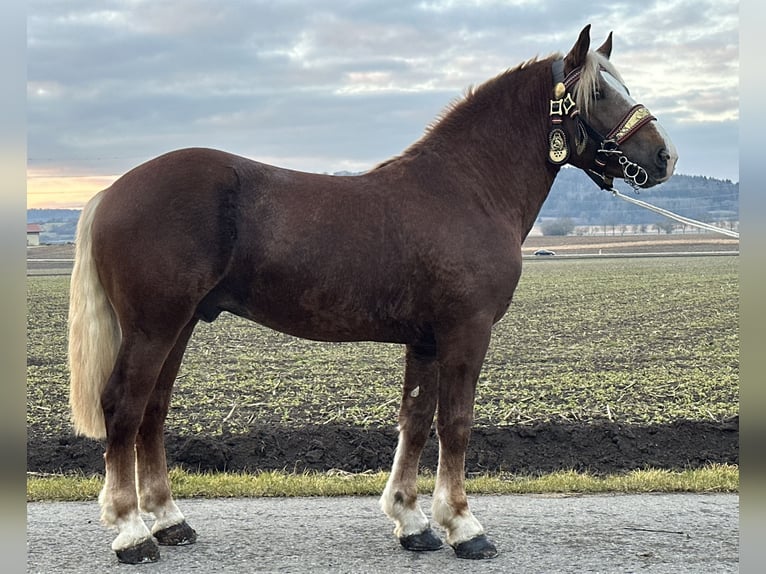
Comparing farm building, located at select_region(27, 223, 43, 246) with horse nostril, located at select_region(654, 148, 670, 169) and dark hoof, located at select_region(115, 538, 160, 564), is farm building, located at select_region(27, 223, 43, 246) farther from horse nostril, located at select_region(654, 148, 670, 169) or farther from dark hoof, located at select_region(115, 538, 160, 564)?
horse nostril, located at select_region(654, 148, 670, 169)

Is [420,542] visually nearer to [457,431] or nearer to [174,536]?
[457,431]

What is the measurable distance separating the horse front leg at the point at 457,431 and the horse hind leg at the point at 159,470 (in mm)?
1557

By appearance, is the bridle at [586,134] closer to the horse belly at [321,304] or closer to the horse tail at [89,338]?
the horse belly at [321,304]

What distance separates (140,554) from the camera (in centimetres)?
426

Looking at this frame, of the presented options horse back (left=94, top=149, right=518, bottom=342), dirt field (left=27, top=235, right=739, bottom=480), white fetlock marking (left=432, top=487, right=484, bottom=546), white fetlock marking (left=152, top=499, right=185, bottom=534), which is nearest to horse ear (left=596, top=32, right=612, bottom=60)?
horse back (left=94, top=149, right=518, bottom=342)

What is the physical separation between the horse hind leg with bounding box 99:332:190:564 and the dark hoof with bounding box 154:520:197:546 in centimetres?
27

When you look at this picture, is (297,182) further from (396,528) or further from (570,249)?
(570,249)

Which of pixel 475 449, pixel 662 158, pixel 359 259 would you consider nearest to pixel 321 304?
pixel 359 259

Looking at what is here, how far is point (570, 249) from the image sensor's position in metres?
82.5

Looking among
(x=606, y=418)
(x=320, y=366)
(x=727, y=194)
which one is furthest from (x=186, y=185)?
(x=727, y=194)

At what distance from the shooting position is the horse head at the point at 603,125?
15.3 feet

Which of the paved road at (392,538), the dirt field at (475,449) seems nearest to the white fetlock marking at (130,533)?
the paved road at (392,538)

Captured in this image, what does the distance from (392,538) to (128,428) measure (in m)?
1.76

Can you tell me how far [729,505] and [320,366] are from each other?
7.71 metres
